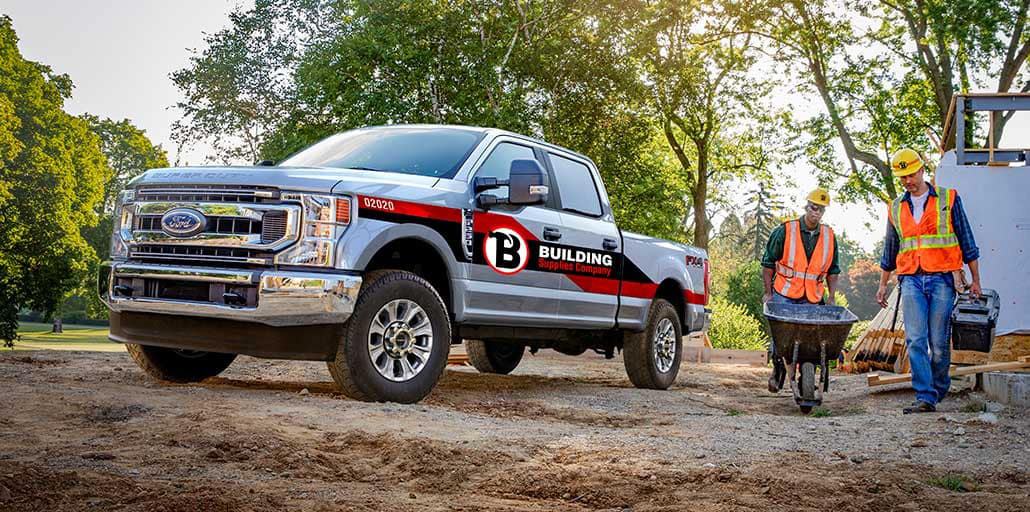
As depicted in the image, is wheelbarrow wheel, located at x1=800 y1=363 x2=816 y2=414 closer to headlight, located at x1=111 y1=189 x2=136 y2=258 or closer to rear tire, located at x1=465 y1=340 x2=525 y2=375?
rear tire, located at x1=465 y1=340 x2=525 y2=375

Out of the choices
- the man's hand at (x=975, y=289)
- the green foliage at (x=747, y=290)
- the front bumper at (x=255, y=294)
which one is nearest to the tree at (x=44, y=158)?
the front bumper at (x=255, y=294)

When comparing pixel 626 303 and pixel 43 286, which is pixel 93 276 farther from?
pixel 626 303

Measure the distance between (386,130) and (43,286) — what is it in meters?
15.4

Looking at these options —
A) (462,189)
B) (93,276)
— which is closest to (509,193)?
(462,189)

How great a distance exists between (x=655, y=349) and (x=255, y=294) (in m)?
5.21

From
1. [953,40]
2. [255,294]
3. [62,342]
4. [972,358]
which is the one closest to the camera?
[255,294]

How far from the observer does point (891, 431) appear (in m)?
7.56

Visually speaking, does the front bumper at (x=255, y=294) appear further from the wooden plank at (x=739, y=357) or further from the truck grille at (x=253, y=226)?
the wooden plank at (x=739, y=357)

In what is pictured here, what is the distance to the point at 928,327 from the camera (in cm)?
891

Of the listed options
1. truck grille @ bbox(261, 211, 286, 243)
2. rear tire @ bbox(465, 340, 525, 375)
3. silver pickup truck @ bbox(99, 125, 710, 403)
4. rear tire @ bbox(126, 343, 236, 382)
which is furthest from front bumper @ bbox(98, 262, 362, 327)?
rear tire @ bbox(465, 340, 525, 375)

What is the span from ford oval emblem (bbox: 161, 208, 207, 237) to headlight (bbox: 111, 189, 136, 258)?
42cm

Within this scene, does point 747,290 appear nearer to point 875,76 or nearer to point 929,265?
point 875,76

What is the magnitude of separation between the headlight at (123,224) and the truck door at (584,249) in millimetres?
3287

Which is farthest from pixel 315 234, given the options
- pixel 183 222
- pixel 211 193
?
pixel 183 222
